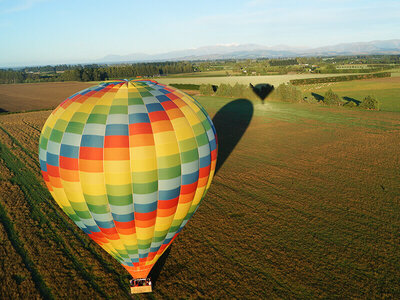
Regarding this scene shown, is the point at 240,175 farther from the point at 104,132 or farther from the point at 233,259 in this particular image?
the point at 104,132

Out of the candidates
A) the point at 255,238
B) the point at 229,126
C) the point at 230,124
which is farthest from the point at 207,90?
the point at 255,238

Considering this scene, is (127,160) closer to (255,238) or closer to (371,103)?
(255,238)

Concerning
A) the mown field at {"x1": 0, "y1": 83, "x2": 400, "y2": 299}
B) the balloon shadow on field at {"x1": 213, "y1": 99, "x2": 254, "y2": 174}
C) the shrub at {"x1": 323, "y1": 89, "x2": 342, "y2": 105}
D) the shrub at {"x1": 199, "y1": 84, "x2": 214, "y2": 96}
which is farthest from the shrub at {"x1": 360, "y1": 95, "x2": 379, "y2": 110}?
the shrub at {"x1": 199, "y1": 84, "x2": 214, "y2": 96}

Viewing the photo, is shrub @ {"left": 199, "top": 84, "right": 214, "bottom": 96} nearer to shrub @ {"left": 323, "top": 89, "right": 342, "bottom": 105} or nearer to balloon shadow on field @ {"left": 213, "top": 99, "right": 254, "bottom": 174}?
balloon shadow on field @ {"left": 213, "top": 99, "right": 254, "bottom": 174}

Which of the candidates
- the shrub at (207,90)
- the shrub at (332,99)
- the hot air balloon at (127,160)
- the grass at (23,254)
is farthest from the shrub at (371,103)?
the grass at (23,254)

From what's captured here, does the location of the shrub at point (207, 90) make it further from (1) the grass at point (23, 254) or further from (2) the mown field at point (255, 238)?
(1) the grass at point (23, 254)
